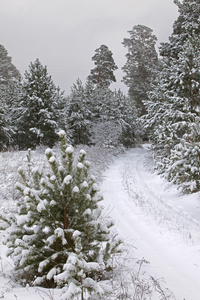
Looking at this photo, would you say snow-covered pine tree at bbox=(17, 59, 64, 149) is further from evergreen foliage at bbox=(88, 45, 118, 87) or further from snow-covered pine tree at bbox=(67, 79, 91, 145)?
evergreen foliage at bbox=(88, 45, 118, 87)

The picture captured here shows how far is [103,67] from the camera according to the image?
4084 centimetres

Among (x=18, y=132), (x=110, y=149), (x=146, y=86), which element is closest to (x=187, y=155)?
(x=18, y=132)

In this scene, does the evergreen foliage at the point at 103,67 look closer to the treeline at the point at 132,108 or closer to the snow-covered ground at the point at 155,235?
the treeline at the point at 132,108

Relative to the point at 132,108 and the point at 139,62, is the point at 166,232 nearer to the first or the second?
the point at 132,108

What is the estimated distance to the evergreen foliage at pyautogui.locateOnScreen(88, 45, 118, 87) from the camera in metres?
41.0

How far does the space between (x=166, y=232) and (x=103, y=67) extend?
38375 mm

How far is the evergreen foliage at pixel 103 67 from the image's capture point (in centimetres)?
4097

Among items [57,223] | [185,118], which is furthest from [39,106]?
[57,223]

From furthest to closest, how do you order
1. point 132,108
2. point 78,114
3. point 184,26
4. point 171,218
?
point 132,108
point 78,114
point 184,26
point 171,218

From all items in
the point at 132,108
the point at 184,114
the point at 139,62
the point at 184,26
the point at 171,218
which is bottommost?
the point at 171,218

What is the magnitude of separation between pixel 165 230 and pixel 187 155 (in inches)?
144

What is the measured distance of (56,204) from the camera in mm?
3080

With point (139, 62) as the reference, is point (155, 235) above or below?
below

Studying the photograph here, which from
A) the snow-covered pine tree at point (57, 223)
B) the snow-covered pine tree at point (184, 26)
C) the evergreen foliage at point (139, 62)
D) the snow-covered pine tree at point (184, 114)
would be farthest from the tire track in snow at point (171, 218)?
the evergreen foliage at point (139, 62)
